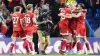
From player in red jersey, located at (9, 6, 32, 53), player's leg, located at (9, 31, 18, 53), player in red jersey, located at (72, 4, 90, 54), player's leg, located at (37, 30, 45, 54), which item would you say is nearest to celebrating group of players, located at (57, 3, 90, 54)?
player in red jersey, located at (72, 4, 90, 54)

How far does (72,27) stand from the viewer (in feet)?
56.5

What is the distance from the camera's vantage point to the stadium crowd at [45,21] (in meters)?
16.9

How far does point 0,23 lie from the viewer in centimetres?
1756

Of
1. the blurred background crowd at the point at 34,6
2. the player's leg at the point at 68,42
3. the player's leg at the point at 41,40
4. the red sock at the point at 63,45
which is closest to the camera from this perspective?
the red sock at the point at 63,45

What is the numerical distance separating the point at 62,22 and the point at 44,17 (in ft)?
2.31

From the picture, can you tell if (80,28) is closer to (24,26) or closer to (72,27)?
(72,27)

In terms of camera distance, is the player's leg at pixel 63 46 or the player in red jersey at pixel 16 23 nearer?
the player's leg at pixel 63 46

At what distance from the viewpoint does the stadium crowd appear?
16859mm

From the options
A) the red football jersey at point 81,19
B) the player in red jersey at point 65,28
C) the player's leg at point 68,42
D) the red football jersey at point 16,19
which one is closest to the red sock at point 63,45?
the player in red jersey at point 65,28

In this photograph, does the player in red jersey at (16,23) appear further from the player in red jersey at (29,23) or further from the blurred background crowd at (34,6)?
the blurred background crowd at (34,6)

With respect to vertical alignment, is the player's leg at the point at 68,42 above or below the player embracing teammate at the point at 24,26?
below

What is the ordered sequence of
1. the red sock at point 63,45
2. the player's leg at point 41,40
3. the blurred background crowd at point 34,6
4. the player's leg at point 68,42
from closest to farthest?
the red sock at point 63,45 → the player's leg at point 68,42 → the player's leg at point 41,40 → the blurred background crowd at point 34,6

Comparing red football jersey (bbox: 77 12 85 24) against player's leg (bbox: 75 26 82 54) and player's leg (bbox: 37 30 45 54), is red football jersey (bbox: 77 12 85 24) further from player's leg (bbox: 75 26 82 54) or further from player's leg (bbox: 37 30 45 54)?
player's leg (bbox: 37 30 45 54)

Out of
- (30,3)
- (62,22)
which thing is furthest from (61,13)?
(30,3)
